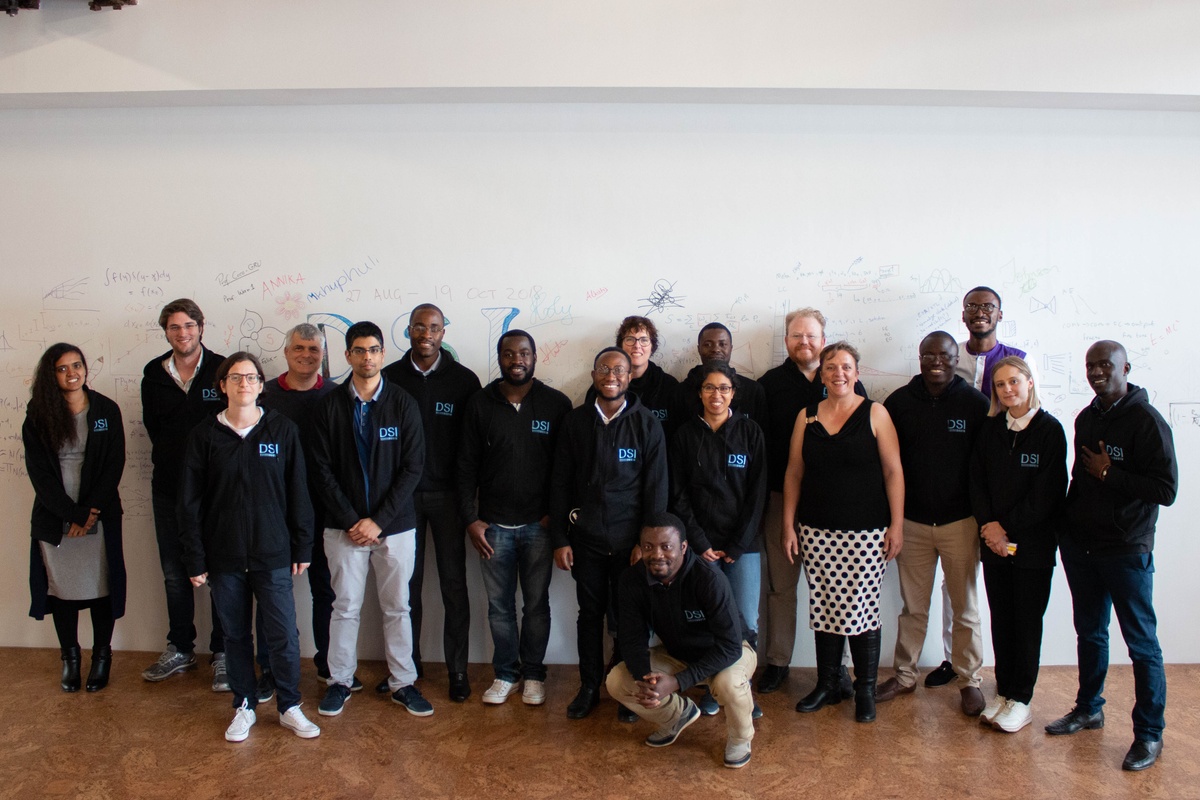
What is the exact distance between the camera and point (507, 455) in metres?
3.47

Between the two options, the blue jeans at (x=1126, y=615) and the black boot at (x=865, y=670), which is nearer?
the blue jeans at (x=1126, y=615)

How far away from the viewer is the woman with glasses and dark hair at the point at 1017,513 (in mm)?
3152

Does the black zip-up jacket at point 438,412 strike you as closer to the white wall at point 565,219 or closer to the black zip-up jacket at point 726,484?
the white wall at point 565,219

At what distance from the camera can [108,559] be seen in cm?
375

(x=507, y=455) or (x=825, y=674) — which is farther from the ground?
(x=507, y=455)

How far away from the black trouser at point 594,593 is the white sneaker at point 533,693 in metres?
0.23

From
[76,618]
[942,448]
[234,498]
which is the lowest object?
[76,618]

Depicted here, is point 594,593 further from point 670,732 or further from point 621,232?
point 621,232

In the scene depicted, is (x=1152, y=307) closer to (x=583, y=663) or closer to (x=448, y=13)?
(x=583, y=663)

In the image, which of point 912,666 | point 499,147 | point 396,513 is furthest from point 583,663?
point 499,147

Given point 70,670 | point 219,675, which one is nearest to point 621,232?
point 219,675

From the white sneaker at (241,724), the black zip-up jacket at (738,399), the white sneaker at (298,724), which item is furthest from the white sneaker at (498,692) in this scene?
the black zip-up jacket at (738,399)

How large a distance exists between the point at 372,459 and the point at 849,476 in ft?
6.97

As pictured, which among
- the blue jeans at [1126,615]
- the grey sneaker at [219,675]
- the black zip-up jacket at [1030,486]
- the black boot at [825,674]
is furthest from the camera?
the grey sneaker at [219,675]
